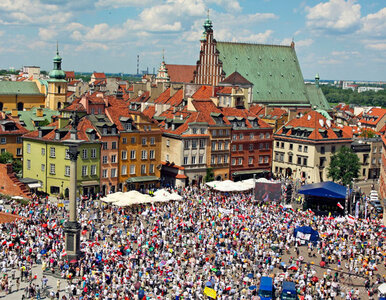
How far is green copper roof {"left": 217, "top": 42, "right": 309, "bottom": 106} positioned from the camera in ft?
379

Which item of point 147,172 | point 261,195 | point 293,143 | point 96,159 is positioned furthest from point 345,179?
point 96,159

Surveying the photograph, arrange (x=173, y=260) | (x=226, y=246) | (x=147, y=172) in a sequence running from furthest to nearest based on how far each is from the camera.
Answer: (x=147, y=172) < (x=226, y=246) < (x=173, y=260)

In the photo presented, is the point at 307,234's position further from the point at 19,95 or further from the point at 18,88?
the point at 18,88

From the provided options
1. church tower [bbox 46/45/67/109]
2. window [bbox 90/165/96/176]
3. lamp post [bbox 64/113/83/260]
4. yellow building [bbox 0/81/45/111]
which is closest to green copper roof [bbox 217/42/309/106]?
church tower [bbox 46/45/67/109]

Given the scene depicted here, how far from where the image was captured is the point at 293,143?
91.1 metres

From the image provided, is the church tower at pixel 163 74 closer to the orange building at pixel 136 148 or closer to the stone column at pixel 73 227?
the orange building at pixel 136 148

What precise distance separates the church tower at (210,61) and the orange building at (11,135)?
4316 centimetres

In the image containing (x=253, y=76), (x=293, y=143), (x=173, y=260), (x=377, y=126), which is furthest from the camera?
(x=377, y=126)

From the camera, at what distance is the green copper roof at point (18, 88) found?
118 m

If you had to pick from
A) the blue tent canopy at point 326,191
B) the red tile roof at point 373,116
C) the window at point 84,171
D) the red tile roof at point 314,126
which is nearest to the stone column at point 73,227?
the window at point 84,171

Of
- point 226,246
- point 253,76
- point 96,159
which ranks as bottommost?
point 226,246

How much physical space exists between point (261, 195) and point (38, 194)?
26.8 metres

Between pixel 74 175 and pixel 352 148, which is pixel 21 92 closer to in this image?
pixel 352 148

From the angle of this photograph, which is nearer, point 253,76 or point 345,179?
point 345,179
